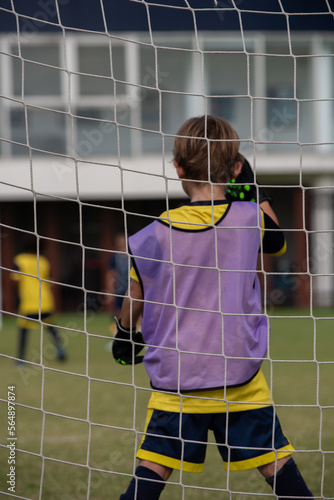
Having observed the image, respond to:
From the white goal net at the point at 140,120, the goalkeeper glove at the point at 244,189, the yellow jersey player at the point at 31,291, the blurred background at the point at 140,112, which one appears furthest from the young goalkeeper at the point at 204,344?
the blurred background at the point at 140,112

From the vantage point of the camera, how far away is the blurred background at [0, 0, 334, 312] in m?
12.7

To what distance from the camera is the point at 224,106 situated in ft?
43.9

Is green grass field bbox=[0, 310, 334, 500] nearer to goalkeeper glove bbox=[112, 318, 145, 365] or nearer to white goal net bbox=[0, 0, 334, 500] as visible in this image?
goalkeeper glove bbox=[112, 318, 145, 365]

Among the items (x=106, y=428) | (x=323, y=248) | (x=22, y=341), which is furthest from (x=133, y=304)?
(x=323, y=248)

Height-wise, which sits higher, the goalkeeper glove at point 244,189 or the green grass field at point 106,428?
the goalkeeper glove at point 244,189

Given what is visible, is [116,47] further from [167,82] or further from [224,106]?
[224,106]

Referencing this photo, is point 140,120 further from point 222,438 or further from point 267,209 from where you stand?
point 222,438

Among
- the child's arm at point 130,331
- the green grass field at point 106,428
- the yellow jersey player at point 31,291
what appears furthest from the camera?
the yellow jersey player at point 31,291

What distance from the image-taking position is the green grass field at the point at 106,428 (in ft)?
9.57

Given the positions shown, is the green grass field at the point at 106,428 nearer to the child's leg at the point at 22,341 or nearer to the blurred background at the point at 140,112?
the child's leg at the point at 22,341

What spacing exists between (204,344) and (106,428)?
7.61 feet

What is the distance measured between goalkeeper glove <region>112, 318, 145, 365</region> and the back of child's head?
0.55 meters

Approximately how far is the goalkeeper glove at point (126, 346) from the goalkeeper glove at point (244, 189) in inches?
21.8

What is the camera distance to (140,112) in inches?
503
